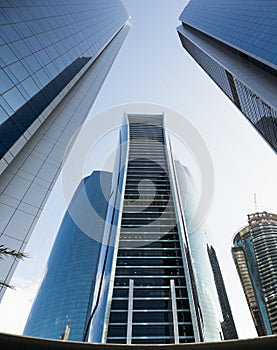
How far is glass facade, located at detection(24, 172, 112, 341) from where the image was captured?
85.6 metres

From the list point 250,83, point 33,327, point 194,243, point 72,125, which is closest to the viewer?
point 72,125

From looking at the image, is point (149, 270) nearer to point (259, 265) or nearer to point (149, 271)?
point (149, 271)

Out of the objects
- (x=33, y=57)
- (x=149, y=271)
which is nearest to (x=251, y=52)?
(x=33, y=57)

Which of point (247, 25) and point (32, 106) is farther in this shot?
point (247, 25)

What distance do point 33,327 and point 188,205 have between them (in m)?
74.9

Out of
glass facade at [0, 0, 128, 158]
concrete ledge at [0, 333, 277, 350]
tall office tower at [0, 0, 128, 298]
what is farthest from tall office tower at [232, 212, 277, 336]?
glass facade at [0, 0, 128, 158]

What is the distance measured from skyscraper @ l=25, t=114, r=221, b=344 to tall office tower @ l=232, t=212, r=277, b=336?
114 ft

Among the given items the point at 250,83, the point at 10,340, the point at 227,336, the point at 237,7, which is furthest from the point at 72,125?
the point at 227,336

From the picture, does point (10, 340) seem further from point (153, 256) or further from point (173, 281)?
point (153, 256)

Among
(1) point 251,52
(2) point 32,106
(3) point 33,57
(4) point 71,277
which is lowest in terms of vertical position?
(2) point 32,106

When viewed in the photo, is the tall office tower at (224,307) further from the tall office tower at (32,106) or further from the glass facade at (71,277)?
the tall office tower at (32,106)

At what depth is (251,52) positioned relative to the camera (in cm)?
4619

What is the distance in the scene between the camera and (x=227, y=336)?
3361 inches

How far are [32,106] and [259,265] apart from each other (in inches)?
4328
